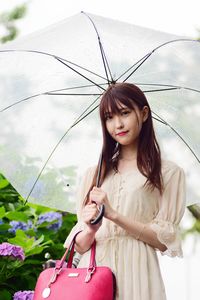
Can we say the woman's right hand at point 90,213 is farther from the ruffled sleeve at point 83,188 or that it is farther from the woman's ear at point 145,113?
the woman's ear at point 145,113

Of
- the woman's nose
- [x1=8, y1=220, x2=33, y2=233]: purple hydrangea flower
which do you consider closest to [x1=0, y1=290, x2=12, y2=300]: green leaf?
[x1=8, y1=220, x2=33, y2=233]: purple hydrangea flower

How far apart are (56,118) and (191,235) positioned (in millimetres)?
6248

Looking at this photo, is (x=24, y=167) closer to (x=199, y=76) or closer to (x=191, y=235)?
(x=199, y=76)

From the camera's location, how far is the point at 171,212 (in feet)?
10.3

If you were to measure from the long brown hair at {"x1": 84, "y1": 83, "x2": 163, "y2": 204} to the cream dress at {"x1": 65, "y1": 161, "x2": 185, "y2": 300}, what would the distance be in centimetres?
4

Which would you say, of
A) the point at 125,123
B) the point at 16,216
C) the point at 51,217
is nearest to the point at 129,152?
the point at 125,123

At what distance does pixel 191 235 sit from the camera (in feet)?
31.3

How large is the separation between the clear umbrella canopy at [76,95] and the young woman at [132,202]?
0.17m

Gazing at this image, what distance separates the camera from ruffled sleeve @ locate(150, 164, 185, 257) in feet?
10.2

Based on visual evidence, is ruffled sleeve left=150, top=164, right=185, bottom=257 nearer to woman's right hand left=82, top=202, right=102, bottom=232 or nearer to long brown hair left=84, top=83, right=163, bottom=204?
long brown hair left=84, top=83, right=163, bottom=204

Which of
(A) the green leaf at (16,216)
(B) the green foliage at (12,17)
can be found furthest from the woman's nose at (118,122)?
(B) the green foliage at (12,17)

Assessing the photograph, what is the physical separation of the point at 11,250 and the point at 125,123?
3.66ft

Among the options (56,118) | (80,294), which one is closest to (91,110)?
(56,118)

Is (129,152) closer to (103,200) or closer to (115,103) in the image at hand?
(115,103)
